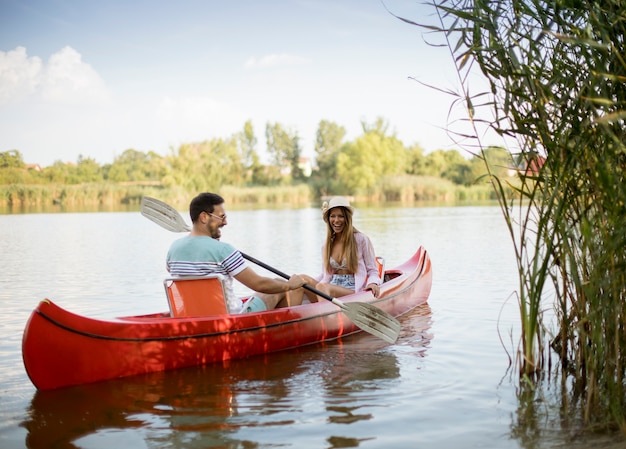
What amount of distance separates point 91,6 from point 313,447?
150 ft

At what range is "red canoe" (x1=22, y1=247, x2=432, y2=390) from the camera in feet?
15.2

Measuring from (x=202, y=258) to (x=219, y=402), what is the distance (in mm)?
1083

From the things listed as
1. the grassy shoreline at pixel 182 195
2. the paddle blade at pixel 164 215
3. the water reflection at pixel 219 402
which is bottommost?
the water reflection at pixel 219 402

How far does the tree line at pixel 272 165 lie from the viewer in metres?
42.6

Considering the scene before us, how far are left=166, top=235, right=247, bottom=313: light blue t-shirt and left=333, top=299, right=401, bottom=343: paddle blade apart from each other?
3.38ft

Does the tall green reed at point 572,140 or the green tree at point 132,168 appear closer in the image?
the tall green reed at point 572,140

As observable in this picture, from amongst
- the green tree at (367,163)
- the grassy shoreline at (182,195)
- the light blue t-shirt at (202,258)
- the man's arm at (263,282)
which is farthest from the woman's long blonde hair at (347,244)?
the green tree at (367,163)

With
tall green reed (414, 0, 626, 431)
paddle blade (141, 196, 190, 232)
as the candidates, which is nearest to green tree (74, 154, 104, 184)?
paddle blade (141, 196, 190, 232)

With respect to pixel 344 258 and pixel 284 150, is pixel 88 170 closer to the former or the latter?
pixel 284 150

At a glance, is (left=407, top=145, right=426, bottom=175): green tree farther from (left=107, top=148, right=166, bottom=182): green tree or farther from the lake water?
the lake water

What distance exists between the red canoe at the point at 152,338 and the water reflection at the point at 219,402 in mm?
88

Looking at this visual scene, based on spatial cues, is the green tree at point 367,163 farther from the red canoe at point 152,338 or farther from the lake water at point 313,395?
the red canoe at point 152,338

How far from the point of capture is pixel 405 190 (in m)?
35.3

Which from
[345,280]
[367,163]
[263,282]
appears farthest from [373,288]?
[367,163]
